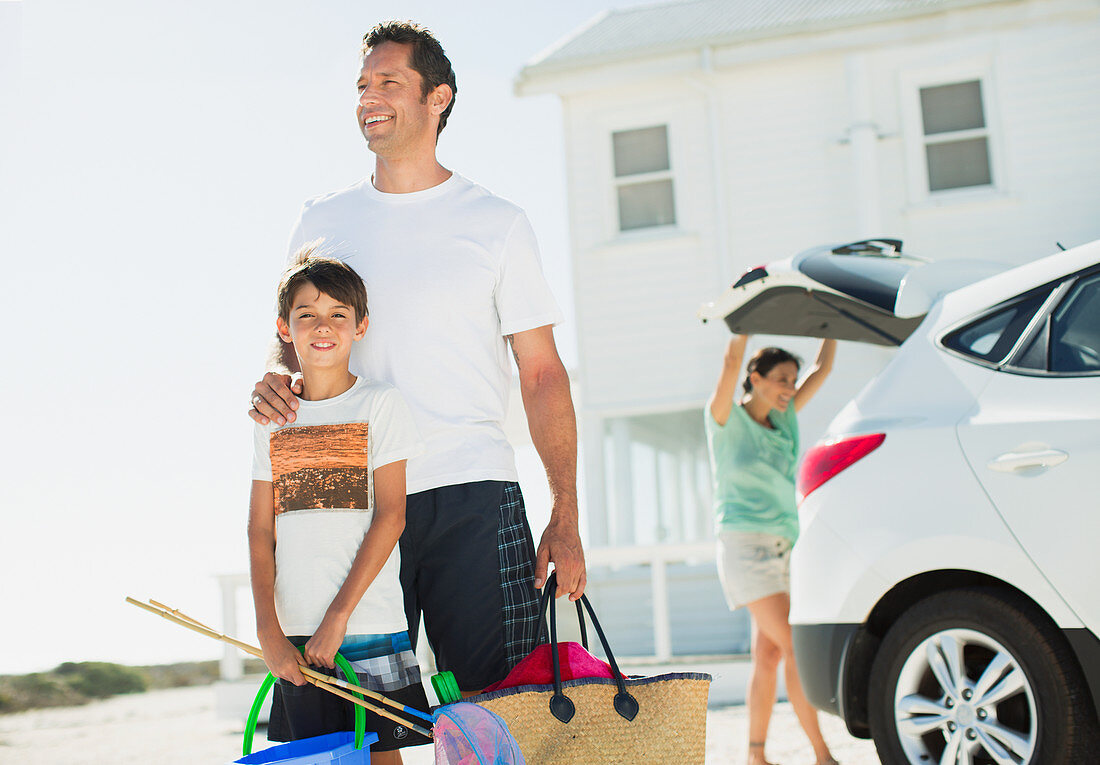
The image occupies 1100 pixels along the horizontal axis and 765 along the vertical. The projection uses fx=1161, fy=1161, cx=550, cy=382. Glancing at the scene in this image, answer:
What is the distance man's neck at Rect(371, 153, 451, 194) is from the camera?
112 inches

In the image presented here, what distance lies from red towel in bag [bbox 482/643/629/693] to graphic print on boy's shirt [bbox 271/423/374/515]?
49 cm

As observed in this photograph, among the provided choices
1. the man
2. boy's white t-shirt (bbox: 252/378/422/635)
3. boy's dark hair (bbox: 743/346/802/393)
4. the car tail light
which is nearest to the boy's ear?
the man

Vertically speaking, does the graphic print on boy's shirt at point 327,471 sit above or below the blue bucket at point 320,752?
above

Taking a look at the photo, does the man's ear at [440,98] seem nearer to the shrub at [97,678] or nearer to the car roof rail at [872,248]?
the car roof rail at [872,248]

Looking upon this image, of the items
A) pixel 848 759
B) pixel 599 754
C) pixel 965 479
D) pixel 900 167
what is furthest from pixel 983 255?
pixel 599 754

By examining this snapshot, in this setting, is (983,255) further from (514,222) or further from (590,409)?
(514,222)

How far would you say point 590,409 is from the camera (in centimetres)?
1107

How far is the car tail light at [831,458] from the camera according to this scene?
153 inches

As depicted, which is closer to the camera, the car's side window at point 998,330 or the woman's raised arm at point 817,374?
the car's side window at point 998,330

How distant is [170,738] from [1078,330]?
25.5 ft

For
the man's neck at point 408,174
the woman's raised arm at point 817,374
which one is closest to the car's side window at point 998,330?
the man's neck at point 408,174

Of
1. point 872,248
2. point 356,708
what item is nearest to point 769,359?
point 872,248

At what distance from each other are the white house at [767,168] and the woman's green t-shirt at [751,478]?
16.3ft

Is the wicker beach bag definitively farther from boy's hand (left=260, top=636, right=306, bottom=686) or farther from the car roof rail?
the car roof rail
